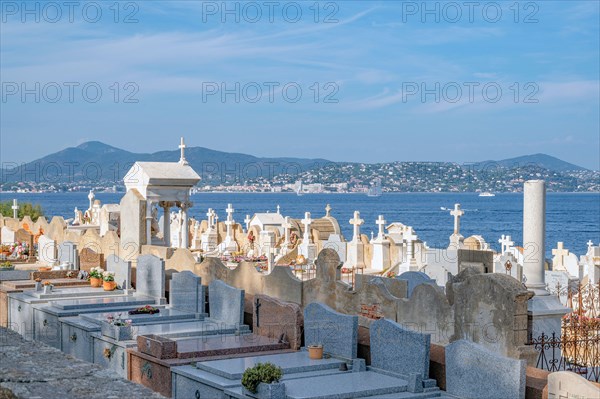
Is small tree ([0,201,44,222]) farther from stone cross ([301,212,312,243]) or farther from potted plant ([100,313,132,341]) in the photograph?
potted plant ([100,313,132,341])

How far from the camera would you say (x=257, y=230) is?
97.8 ft

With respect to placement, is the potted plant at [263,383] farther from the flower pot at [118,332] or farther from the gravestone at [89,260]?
the gravestone at [89,260]

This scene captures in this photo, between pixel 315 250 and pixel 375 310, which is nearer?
pixel 375 310

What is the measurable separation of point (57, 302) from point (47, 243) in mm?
5897

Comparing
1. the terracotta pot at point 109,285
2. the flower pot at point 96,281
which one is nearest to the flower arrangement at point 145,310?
the terracotta pot at point 109,285

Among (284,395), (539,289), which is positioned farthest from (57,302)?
(539,289)

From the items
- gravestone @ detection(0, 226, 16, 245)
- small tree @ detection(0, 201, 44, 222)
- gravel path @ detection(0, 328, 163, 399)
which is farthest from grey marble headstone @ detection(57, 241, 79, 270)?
small tree @ detection(0, 201, 44, 222)

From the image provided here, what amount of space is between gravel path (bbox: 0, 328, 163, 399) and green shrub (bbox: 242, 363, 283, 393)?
2006 millimetres

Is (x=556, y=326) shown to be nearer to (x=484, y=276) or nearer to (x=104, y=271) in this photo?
(x=484, y=276)

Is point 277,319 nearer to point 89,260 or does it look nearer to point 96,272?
point 96,272

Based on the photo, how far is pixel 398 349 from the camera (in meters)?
10.9

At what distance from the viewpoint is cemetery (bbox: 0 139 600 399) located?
33.4 feet

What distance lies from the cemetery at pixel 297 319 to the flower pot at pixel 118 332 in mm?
24

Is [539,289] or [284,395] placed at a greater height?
[539,289]
